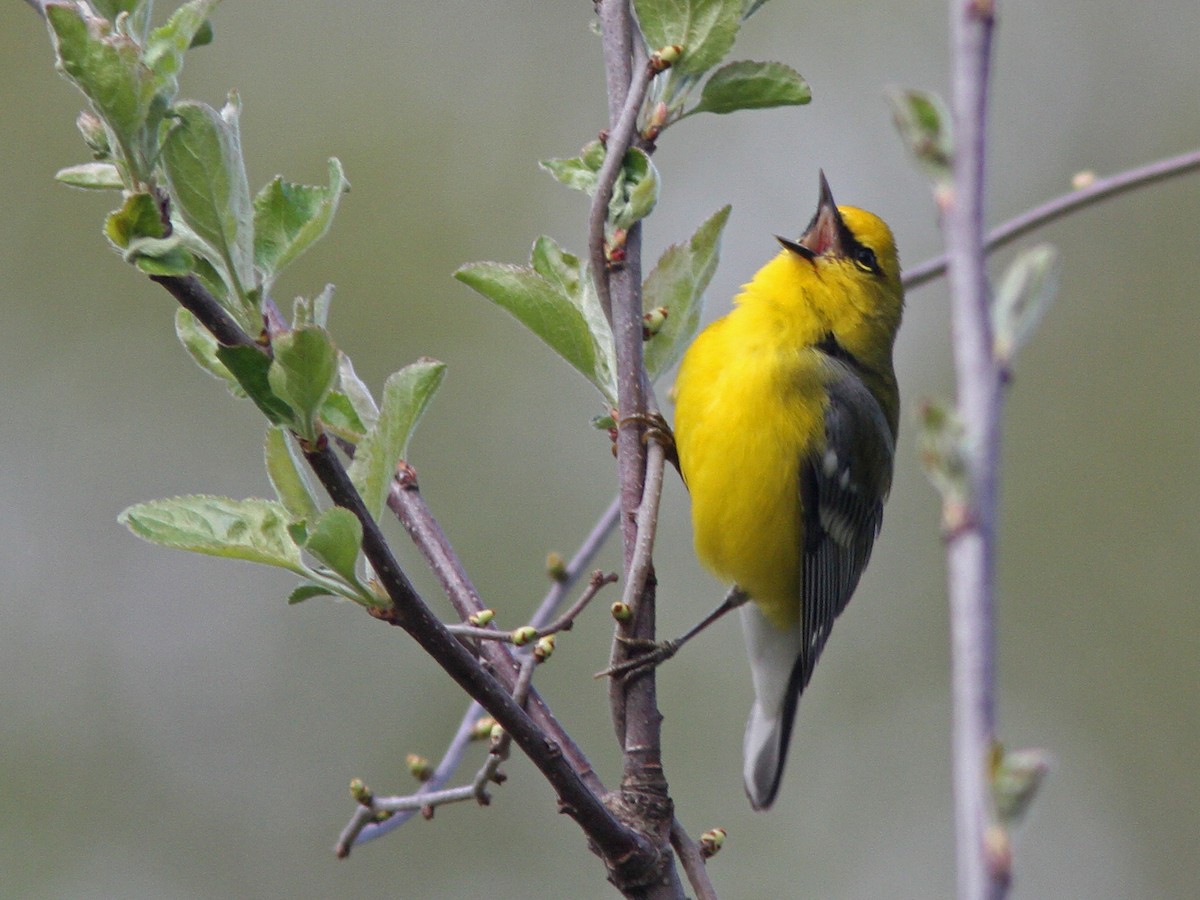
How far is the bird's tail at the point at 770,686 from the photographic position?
4.52 m

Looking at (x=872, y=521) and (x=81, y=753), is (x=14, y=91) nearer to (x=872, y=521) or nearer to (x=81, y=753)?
(x=81, y=753)

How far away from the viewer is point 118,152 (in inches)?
61.9

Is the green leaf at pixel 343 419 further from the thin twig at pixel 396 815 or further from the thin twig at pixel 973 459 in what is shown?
the thin twig at pixel 973 459

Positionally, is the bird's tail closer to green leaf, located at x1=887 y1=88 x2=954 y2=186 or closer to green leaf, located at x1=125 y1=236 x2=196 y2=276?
green leaf, located at x1=125 y1=236 x2=196 y2=276

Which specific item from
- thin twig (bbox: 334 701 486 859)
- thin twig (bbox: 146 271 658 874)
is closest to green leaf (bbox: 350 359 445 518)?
thin twig (bbox: 146 271 658 874)

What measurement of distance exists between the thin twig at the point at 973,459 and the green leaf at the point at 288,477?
1.07m

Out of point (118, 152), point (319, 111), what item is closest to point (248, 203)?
point (118, 152)

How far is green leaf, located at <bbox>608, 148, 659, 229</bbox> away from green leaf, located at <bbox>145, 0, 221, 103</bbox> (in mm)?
722

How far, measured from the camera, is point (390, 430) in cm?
177

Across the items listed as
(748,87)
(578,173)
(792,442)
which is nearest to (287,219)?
(578,173)

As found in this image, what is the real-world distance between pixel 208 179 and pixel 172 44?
16 cm

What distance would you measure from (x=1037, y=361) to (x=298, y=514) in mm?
8365

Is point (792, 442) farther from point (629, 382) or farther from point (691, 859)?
point (691, 859)

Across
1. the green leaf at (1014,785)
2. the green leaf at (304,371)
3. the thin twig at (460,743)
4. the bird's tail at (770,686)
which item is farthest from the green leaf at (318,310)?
the bird's tail at (770,686)
